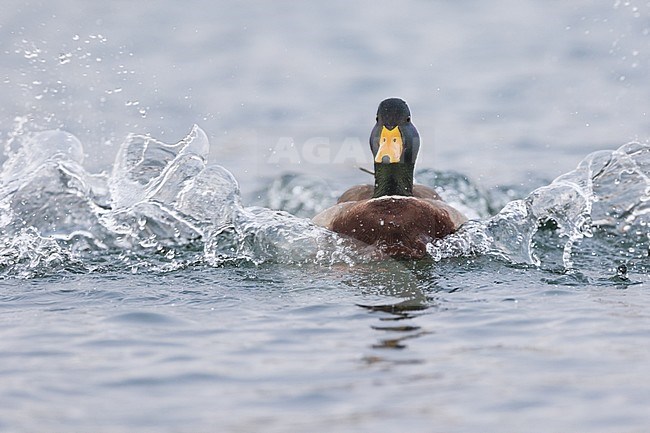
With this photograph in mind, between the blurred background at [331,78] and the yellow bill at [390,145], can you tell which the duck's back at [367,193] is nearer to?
the yellow bill at [390,145]

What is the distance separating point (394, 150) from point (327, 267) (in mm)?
1181

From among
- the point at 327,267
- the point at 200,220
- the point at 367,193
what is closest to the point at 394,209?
the point at 327,267

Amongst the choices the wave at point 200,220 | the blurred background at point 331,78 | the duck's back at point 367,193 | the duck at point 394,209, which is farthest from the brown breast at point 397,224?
the blurred background at point 331,78

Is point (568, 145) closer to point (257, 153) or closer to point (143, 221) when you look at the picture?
point (257, 153)

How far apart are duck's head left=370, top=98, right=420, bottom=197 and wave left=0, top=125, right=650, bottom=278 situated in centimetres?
59

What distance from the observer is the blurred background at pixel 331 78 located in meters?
10.8

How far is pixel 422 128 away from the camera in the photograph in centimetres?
1129

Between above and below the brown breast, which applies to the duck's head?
above

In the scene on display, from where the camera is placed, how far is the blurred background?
1084 centimetres

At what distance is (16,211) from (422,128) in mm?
5171

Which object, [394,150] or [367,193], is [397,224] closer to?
[394,150]

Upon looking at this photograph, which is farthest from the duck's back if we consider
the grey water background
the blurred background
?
the blurred background

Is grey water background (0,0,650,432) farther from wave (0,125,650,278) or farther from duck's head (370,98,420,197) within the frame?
duck's head (370,98,420,197)

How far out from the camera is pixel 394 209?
22.5 feet
